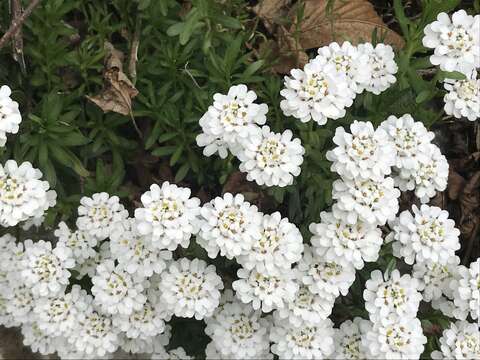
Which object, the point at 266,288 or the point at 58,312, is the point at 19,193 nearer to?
the point at 58,312

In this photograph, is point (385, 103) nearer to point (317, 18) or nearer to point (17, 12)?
point (317, 18)

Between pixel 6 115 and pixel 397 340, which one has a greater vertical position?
pixel 6 115

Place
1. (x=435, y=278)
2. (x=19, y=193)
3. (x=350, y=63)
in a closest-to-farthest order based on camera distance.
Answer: (x=19, y=193)
(x=350, y=63)
(x=435, y=278)

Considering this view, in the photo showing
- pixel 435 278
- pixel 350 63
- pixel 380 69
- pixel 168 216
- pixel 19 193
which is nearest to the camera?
pixel 168 216

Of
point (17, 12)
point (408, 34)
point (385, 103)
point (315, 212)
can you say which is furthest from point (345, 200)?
point (17, 12)

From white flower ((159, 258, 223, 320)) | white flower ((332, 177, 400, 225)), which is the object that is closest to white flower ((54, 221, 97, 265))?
white flower ((159, 258, 223, 320))

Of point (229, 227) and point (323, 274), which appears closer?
point (229, 227)

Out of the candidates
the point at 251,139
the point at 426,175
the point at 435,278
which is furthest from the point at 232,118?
the point at 435,278
